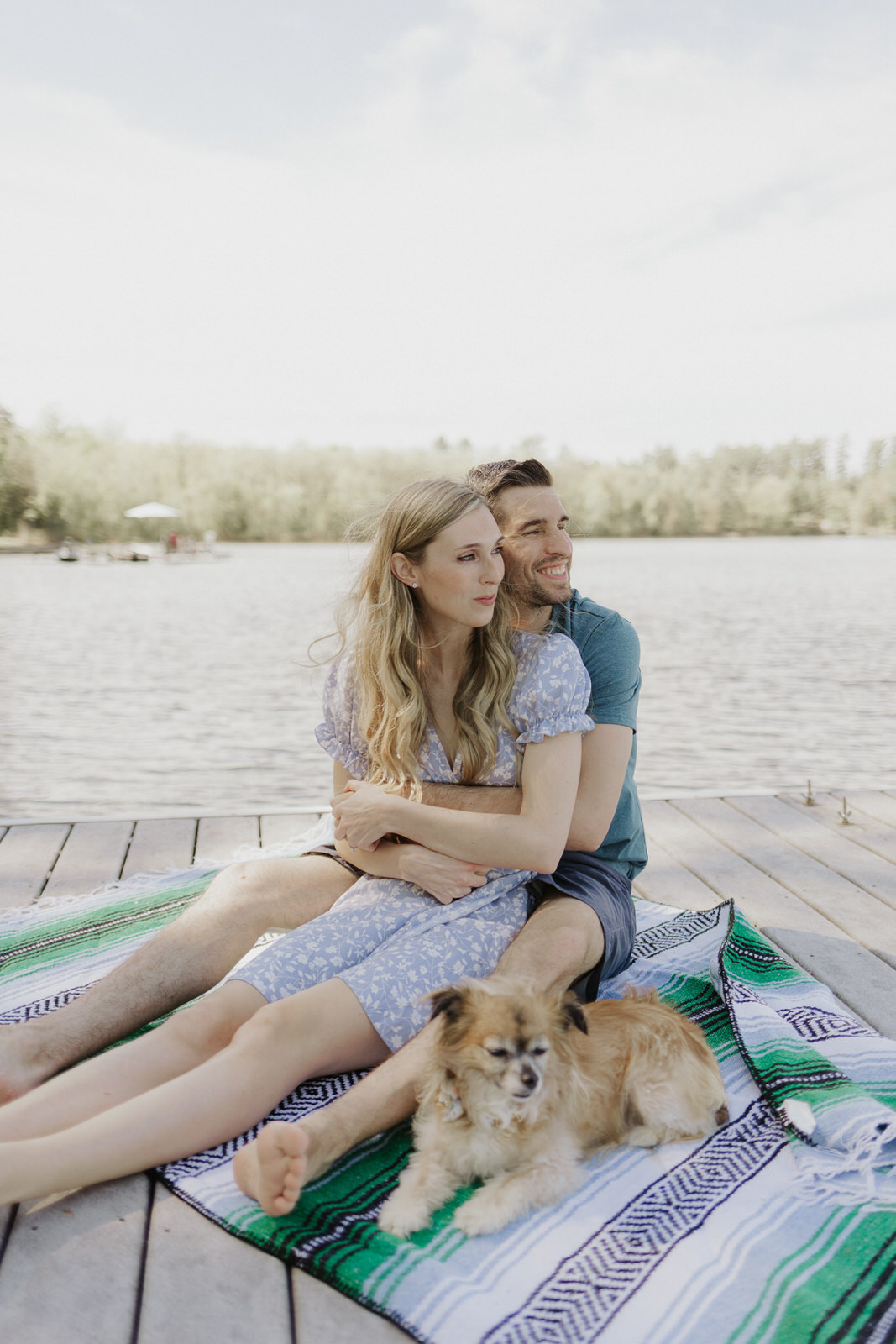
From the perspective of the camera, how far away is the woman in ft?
5.48

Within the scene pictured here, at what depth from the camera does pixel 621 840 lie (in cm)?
246

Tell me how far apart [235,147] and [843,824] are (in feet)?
139

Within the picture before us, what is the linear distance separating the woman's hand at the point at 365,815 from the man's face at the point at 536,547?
615mm

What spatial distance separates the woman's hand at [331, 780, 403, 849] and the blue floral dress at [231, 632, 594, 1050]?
12 centimetres

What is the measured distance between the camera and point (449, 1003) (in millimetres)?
1677

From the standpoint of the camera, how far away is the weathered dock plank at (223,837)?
359cm

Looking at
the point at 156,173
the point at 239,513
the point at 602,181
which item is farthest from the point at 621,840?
the point at 156,173

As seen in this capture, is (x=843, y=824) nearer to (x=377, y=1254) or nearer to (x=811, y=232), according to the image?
(x=377, y=1254)

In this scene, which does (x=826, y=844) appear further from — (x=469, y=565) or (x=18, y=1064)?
(x=18, y=1064)

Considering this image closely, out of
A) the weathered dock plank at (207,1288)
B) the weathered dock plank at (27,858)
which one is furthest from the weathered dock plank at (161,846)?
the weathered dock plank at (207,1288)

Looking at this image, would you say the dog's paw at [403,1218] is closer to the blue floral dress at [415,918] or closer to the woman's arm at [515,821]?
the blue floral dress at [415,918]

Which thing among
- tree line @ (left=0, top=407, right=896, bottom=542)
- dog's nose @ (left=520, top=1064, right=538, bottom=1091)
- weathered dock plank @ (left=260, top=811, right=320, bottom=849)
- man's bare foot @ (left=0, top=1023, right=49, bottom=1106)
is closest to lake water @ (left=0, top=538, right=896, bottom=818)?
weathered dock plank @ (left=260, top=811, right=320, bottom=849)

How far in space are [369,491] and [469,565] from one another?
39.9 meters

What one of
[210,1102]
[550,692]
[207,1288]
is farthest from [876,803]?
[207,1288]
